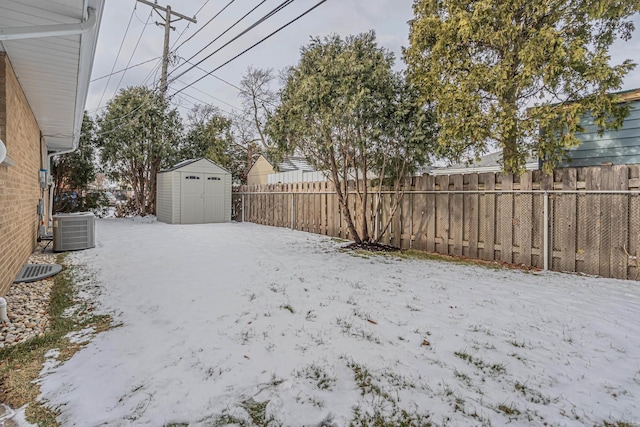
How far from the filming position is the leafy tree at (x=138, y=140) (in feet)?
44.5

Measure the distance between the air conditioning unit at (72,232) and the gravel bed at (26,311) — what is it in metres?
2.22

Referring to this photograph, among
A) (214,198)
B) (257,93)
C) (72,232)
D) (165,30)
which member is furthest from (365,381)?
(257,93)

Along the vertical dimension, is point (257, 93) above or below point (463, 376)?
above

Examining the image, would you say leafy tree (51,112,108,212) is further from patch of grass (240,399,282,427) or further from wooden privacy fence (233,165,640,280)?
patch of grass (240,399,282,427)

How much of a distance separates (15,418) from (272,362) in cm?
136

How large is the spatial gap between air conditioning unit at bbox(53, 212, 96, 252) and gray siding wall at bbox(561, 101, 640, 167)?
916cm

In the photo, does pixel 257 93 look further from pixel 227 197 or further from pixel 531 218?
pixel 531 218

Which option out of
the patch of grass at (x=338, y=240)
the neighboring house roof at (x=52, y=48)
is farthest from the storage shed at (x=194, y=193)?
the patch of grass at (x=338, y=240)

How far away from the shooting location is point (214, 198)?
41.7 ft

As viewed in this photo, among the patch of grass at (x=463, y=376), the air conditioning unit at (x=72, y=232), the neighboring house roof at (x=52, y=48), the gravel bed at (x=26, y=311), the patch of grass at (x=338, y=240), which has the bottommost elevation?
the patch of grass at (x=463, y=376)

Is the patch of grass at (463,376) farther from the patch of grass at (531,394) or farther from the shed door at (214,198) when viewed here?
the shed door at (214,198)

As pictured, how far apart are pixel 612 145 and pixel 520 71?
2685 millimetres

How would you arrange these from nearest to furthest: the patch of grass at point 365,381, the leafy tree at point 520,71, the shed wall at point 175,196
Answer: the patch of grass at point 365,381, the leafy tree at point 520,71, the shed wall at point 175,196

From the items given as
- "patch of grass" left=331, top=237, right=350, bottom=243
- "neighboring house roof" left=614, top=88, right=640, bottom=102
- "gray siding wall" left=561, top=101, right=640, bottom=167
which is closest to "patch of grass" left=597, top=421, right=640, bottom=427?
"gray siding wall" left=561, top=101, right=640, bottom=167
